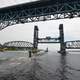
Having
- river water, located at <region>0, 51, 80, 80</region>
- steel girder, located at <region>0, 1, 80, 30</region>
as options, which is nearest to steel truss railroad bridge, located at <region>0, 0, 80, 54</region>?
steel girder, located at <region>0, 1, 80, 30</region>

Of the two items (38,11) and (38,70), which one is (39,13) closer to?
(38,11)

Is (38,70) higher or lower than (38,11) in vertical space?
lower

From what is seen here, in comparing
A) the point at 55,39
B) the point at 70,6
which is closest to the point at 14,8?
the point at 70,6

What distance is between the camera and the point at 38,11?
158 ft

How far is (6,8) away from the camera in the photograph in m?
51.4

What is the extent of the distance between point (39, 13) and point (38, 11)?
32.1 inches

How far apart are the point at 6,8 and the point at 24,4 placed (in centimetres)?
760

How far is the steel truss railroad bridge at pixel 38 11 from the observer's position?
140 ft

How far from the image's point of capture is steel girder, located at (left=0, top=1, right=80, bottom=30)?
4239 cm

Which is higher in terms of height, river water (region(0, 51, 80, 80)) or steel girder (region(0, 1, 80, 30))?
steel girder (region(0, 1, 80, 30))

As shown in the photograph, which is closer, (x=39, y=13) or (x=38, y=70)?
(x=38, y=70)

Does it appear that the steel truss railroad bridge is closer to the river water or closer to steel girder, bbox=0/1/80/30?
steel girder, bbox=0/1/80/30

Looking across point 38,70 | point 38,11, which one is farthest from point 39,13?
point 38,70

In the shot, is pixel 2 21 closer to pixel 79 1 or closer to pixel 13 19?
pixel 13 19
